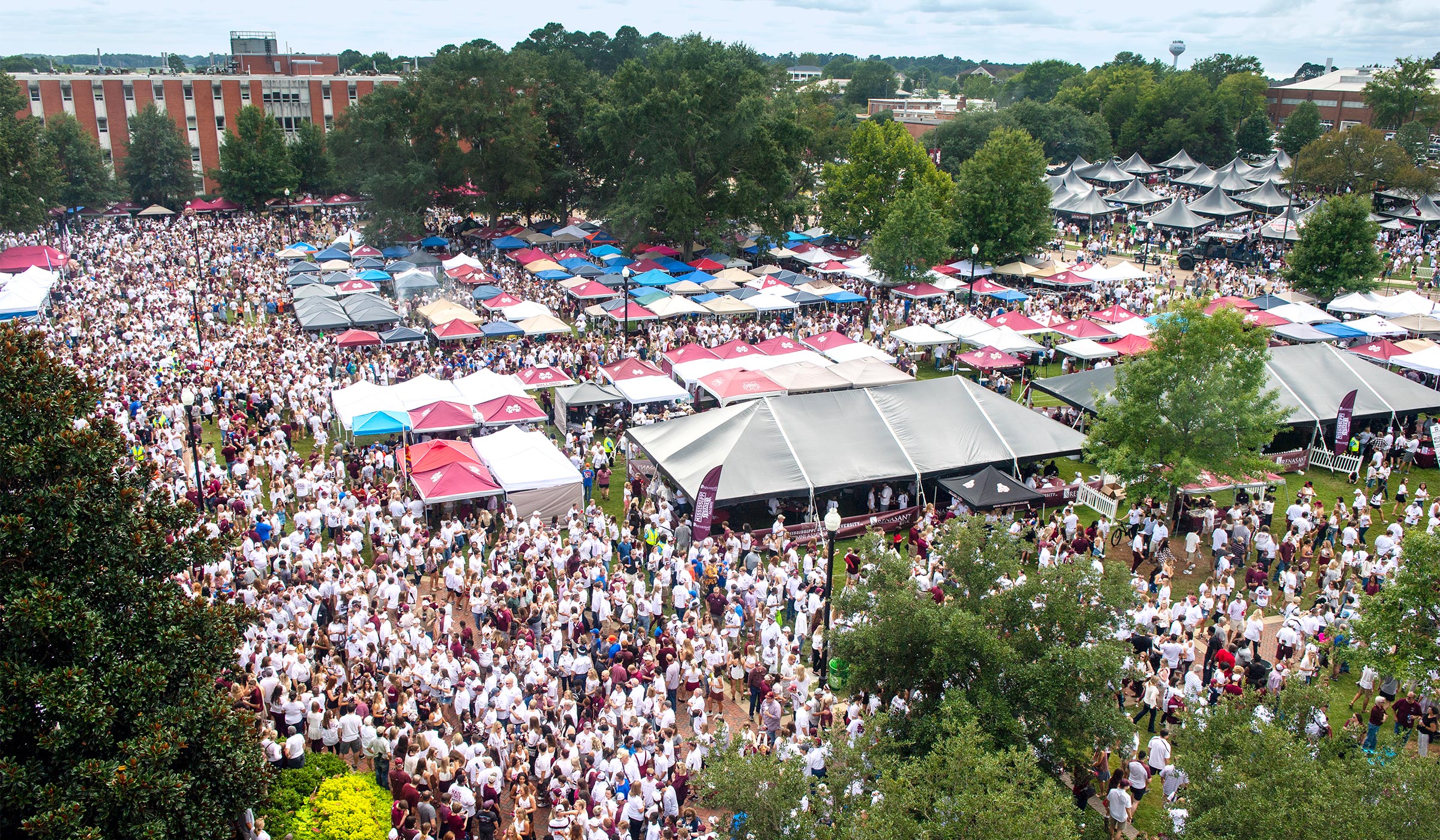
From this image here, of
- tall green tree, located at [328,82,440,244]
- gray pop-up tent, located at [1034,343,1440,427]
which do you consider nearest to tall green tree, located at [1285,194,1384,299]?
gray pop-up tent, located at [1034,343,1440,427]

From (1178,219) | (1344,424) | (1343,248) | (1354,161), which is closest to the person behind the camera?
(1344,424)

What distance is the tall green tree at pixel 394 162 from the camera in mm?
47406

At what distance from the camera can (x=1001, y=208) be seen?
43.5m

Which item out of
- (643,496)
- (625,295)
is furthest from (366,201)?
(643,496)

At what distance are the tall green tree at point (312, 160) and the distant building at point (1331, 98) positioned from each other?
86.6 meters

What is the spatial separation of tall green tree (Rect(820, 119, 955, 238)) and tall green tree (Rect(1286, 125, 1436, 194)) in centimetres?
2940

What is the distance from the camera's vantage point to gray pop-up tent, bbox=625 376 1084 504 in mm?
20422

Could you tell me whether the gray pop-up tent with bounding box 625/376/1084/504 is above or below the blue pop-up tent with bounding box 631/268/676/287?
below

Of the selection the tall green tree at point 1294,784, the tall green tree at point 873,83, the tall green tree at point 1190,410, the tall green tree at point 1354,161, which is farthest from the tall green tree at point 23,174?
the tall green tree at point 873,83

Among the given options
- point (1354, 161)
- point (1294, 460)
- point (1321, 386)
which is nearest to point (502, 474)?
point (1294, 460)

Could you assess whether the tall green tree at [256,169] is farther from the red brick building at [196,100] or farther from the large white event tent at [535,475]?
the large white event tent at [535,475]

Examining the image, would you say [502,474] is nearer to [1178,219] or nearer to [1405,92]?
[1178,219]

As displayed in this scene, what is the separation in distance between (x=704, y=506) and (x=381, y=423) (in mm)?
8288

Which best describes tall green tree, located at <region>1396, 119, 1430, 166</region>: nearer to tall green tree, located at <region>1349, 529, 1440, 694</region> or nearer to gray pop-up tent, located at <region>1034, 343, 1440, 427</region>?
gray pop-up tent, located at <region>1034, 343, 1440, 427</region>
